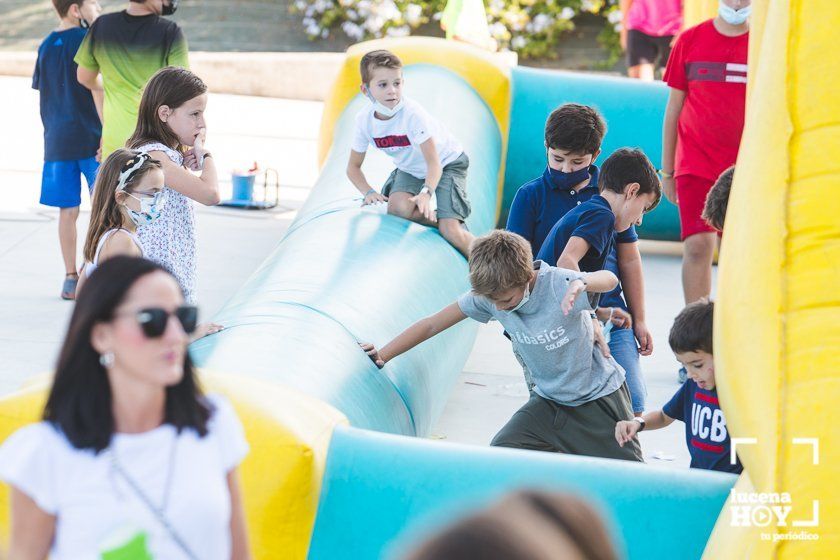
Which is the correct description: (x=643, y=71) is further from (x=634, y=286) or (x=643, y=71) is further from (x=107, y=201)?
(x=107, y=201)

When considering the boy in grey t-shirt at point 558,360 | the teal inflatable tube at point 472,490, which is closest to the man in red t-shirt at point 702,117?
the boy in grey t-shirt at point 558,360

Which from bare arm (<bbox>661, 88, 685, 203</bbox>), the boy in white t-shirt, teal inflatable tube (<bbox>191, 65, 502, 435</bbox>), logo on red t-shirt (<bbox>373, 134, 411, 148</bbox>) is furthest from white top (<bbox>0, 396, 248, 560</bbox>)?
bare arm (<bbox>661, 88, 685, 203</bbox>)

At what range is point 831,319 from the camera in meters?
2.76

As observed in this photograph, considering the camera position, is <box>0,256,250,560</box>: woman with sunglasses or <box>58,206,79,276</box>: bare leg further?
<box>58,206,79,276</box>: bare leg

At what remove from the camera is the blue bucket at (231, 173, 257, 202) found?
8.46 m

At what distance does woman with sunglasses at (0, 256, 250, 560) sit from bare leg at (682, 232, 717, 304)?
147 inches

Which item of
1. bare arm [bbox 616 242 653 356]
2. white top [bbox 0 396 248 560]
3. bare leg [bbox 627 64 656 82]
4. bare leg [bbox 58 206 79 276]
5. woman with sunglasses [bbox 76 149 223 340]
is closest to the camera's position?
white top [bbox 0 396 248 560]

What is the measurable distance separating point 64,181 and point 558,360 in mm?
3465

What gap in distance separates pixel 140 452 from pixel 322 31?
12013 millimetres

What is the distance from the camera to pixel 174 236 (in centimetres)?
428

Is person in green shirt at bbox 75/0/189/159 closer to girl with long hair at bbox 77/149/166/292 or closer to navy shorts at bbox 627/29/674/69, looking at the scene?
girl with long hair at bbox 77/149/166/292

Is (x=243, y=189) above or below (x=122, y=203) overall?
below

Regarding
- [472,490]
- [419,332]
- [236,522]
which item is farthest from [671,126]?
[236,522]

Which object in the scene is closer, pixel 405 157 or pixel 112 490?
pixel 112 490
